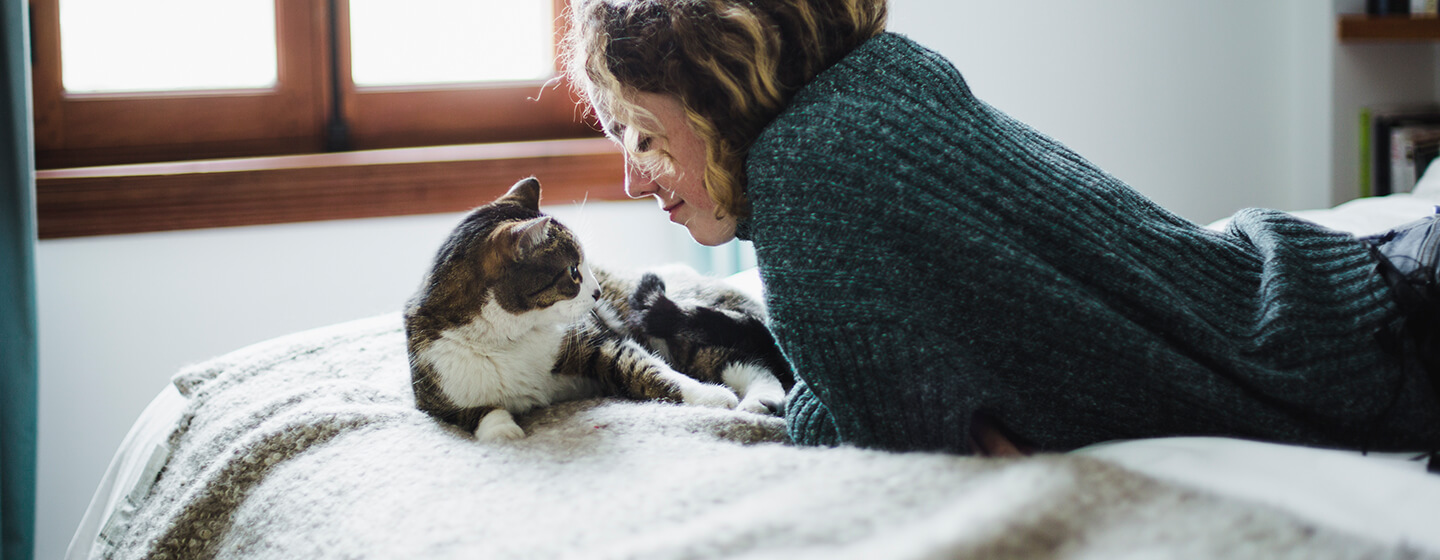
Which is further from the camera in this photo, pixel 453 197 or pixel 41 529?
pixel 453 197

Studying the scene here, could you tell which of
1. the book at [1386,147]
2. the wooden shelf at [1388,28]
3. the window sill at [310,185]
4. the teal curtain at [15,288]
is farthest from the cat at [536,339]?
the book at [1386,147]

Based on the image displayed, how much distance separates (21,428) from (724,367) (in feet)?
3.79

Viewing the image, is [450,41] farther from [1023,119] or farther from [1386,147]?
[1386,147]

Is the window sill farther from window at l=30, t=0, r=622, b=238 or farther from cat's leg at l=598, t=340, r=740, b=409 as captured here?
cat's leg at l=598, t=340, r=740, b=409

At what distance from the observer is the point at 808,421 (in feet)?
2.88

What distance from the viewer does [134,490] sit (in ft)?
3.57

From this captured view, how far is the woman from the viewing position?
782 millimetres

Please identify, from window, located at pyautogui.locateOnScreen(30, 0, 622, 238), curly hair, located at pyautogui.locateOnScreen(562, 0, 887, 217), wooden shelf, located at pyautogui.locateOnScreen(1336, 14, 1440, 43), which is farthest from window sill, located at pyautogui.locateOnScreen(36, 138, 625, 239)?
wooden shelf, located at pyautogui.locateOnScreen(1336, 14, 1440, 43)

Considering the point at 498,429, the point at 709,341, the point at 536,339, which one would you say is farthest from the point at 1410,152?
the point at 498,429

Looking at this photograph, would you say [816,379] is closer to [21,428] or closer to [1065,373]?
[1065,373]

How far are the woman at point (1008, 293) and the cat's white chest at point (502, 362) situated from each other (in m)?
0.35

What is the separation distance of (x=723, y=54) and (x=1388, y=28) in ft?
6.82

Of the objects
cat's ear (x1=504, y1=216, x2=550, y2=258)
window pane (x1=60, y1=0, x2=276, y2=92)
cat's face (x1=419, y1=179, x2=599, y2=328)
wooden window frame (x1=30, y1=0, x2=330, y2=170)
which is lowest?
cat's face (x1=419, y1=179, x2=599, y2=328)

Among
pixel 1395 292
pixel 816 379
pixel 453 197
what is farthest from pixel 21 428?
pixel 1395 292
